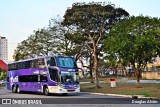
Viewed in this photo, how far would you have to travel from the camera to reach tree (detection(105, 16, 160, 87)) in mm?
34625

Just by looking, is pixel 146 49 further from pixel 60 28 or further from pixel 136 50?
pixel 60 28

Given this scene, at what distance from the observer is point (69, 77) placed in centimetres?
3144

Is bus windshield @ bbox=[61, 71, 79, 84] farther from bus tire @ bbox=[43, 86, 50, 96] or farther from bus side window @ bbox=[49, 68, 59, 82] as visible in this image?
bus tire @ bbox=[43, 86, 50, 96]

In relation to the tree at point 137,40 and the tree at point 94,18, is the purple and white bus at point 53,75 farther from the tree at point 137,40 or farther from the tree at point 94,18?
the tree at point 94,18

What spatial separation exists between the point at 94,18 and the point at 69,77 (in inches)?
437

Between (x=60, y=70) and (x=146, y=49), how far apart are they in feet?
32.0

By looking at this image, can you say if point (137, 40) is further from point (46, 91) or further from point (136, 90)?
point (46, 91)

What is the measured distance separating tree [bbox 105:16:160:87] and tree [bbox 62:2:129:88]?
13.3 ft

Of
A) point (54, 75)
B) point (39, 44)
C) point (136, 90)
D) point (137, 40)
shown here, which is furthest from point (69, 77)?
point (39, 44)

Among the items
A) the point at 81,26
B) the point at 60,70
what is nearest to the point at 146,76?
the point at 81,26

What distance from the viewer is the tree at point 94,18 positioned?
39.7 meters

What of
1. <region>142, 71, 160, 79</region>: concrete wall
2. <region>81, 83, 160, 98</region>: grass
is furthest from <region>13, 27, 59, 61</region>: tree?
<region>81, 83, 160, 98</region>: grass

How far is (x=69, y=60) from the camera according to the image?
105 ft

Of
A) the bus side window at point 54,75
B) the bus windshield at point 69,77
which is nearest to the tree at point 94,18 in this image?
the bus windshield at point 69,77
